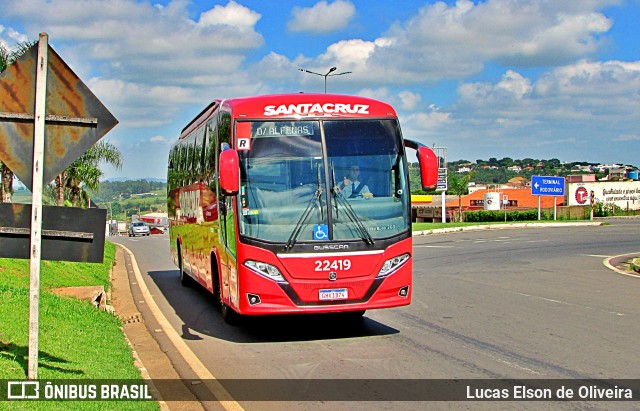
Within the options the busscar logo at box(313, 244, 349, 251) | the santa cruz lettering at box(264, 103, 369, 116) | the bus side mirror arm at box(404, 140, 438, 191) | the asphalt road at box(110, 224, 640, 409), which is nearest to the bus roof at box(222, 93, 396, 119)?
the santa cruz lettering at box(264, 103, 369, 116)

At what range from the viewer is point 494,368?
841 centimetres

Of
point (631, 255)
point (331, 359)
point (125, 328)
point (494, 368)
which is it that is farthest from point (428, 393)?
point (631, 255)

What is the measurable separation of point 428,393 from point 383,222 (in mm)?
3332

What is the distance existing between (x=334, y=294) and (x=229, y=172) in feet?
7.03

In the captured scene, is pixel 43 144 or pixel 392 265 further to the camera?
pixel 392 265

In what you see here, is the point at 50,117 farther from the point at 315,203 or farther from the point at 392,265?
the point at 392,265

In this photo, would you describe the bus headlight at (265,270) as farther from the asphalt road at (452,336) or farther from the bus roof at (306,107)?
the bus roof at (306,107)

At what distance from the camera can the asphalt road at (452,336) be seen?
27.3 feet

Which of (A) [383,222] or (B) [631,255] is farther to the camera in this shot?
(B) [631,255]

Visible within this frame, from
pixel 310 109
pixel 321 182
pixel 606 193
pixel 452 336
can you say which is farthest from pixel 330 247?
pixel 606 193

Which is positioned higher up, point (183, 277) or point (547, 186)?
point (547, 186)

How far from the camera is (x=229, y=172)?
9.70 metres

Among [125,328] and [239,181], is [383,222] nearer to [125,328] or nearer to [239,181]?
[239,181]

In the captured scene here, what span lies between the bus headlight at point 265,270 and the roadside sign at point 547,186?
50017 millimetres
